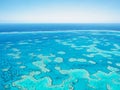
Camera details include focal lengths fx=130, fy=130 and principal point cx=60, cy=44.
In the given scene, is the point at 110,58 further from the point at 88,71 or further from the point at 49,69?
the point at 49,69

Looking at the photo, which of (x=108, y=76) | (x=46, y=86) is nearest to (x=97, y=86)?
(x=108, y=76)

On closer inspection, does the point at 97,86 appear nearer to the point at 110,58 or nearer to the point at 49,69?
the point at 49,69

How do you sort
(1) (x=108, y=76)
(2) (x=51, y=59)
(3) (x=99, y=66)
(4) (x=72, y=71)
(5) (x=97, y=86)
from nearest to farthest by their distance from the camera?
(5) (x=97, y=86) < (1) (x=108, y=76) < (4) (x=72, y=71) < (3) (x=99, y=66) < (2) (x=51, y=59)

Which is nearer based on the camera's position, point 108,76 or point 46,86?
point 46,86

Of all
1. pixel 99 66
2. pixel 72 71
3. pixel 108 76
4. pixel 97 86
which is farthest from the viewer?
pixel 99 66

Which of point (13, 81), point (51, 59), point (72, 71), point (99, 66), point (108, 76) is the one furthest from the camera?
point (51, 59)

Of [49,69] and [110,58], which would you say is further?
[110,58]

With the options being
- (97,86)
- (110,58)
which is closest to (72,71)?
(97,86)

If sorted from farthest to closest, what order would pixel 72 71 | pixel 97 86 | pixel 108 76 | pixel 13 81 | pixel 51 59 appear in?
pixel 51 59 → pixel 72 71 → pixel 108 76 → pixel 13 81 → pixel 97 86

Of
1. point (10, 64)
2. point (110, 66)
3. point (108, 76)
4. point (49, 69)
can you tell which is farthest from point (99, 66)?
point (10, 64)
